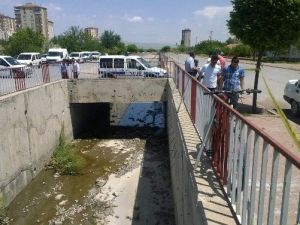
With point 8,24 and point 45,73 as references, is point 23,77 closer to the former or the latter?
point 45,73

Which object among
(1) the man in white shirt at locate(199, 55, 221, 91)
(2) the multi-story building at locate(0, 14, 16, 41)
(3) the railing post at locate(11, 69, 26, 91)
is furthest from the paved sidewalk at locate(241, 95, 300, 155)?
(2) the multi-story building at locate(0, 14, 16, 41)

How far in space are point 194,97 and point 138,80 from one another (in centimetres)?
1035

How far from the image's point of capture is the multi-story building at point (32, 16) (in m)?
136

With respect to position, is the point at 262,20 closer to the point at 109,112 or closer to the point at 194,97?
the point at 194,97

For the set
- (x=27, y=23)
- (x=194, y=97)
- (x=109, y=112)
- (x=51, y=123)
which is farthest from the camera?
(x=27, y=23)

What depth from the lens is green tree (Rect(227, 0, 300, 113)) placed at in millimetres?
10859

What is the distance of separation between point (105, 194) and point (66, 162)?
3.29 metres

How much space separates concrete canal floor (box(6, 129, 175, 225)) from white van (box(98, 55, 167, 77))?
4.51m

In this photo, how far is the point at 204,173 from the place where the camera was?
423 centimetres

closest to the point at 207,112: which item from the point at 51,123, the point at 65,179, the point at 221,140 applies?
the point at 221,140

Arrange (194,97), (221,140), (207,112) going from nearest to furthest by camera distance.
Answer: (221,140) → (207,112) → (194,97)

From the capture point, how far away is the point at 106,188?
37.3 feet

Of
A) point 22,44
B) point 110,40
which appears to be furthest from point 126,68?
point 110,40

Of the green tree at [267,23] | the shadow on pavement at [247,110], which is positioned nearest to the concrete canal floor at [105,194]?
the shadow on pavement at [247,110]
